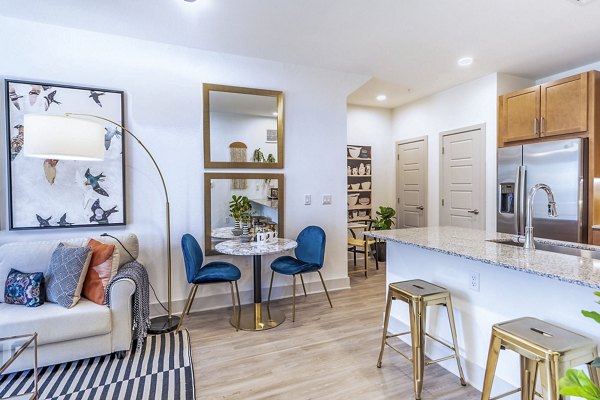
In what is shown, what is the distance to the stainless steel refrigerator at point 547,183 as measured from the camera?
3.21 meters

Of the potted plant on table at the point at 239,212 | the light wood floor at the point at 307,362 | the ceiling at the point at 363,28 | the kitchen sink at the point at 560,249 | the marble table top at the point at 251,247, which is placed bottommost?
the light wood floor at the point at 307,362

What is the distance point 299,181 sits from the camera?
12.5 ft

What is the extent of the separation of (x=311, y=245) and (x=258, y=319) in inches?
36.7

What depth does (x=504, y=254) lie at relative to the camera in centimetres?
179

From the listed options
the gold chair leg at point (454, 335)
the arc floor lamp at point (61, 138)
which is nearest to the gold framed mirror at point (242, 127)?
the arc floor lamp at point (61, 138)

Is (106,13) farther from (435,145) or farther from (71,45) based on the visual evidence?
(435,145)

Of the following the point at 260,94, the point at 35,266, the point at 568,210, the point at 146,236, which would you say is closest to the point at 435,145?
the point at 568,210

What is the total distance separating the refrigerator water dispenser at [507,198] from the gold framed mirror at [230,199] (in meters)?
2.68

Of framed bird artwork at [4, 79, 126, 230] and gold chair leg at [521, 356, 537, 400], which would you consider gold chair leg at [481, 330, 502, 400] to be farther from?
framed bird artwork at [4, 79, 126, 230]

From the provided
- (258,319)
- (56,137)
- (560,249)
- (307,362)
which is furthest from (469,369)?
A: (56,137)

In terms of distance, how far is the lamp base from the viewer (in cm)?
285

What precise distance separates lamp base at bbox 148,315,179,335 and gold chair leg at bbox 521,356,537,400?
2.64 m

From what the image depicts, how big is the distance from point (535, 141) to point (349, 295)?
2.81 m

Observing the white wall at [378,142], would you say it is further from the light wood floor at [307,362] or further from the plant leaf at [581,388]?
the plant leaf at [581,388]
